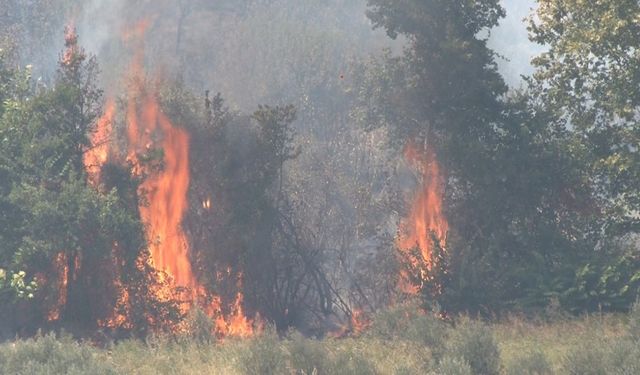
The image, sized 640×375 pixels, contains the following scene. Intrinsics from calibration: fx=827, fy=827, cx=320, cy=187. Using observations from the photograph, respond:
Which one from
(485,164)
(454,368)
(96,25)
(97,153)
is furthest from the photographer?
(96,25)

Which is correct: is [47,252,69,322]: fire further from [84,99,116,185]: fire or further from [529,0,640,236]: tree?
[529,0,640,236]: tree

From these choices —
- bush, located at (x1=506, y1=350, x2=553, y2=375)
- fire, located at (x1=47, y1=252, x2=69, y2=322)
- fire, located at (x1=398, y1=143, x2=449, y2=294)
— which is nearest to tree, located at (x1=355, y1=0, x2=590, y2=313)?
fire, located at (x1=398, y1=143, x2=449, y2=294)

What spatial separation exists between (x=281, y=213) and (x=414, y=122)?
635 centimetres

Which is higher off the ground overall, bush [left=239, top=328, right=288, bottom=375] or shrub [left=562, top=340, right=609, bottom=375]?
bush [left=239, top=328, right=288, bottom=375]

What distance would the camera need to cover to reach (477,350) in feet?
48.0

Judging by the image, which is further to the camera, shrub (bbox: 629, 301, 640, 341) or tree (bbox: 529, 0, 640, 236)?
tree (bbox: 529, 0, 640, 236)

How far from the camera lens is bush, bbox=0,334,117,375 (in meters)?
14.0

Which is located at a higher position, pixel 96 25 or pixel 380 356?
pixel 96 25

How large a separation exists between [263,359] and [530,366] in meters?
4.63

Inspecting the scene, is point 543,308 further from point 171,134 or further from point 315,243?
point 171,134

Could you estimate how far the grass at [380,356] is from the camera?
1387cm

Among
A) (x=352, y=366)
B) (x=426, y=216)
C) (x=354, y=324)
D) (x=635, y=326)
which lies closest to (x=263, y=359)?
(x=352, y=366)

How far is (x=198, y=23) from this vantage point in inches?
2933

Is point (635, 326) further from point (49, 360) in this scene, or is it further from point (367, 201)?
point (367, 201)
